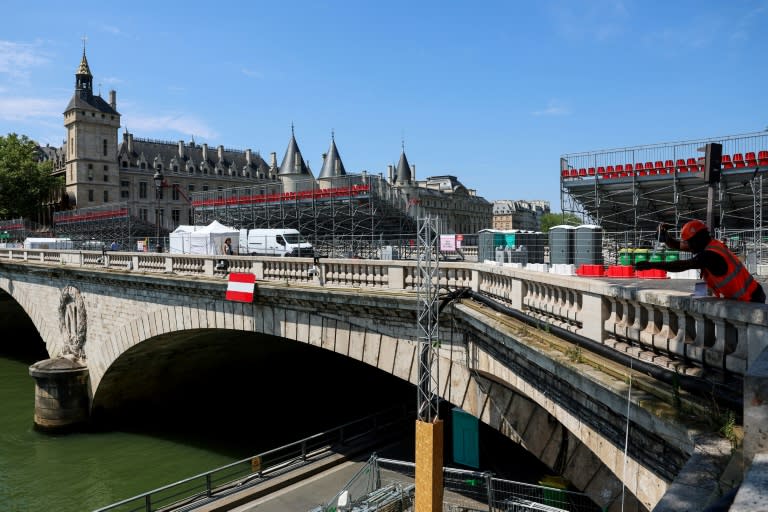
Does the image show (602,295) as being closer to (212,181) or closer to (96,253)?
(96,253)

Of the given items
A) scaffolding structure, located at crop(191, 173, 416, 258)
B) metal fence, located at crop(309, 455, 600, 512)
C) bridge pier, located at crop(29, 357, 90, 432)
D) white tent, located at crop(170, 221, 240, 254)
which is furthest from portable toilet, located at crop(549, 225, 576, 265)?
bridge pier, located at crop(29, 357, 90, 432)

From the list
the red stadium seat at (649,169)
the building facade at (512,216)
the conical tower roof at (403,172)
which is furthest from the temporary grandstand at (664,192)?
the building facade at (512,216)

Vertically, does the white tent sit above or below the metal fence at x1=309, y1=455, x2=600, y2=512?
above

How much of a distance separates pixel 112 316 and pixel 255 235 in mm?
10049

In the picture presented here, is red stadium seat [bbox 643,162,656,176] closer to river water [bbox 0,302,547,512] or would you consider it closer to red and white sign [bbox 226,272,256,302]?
river water [bbox 0,302,547,512]

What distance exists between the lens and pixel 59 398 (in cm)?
2345

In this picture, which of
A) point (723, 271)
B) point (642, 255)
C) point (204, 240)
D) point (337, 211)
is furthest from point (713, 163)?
point (337, 211)

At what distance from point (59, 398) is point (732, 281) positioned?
25.0m

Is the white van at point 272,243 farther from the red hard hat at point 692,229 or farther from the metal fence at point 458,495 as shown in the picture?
the red hard hat at point 692,229

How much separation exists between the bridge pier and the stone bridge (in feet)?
7.33

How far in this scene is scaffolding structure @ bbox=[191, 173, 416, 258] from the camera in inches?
1291

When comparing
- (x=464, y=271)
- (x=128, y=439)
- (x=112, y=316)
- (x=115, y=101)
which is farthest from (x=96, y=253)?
(x=115, y=101)

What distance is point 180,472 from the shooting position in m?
19.3

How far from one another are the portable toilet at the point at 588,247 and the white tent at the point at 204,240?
1844cm
